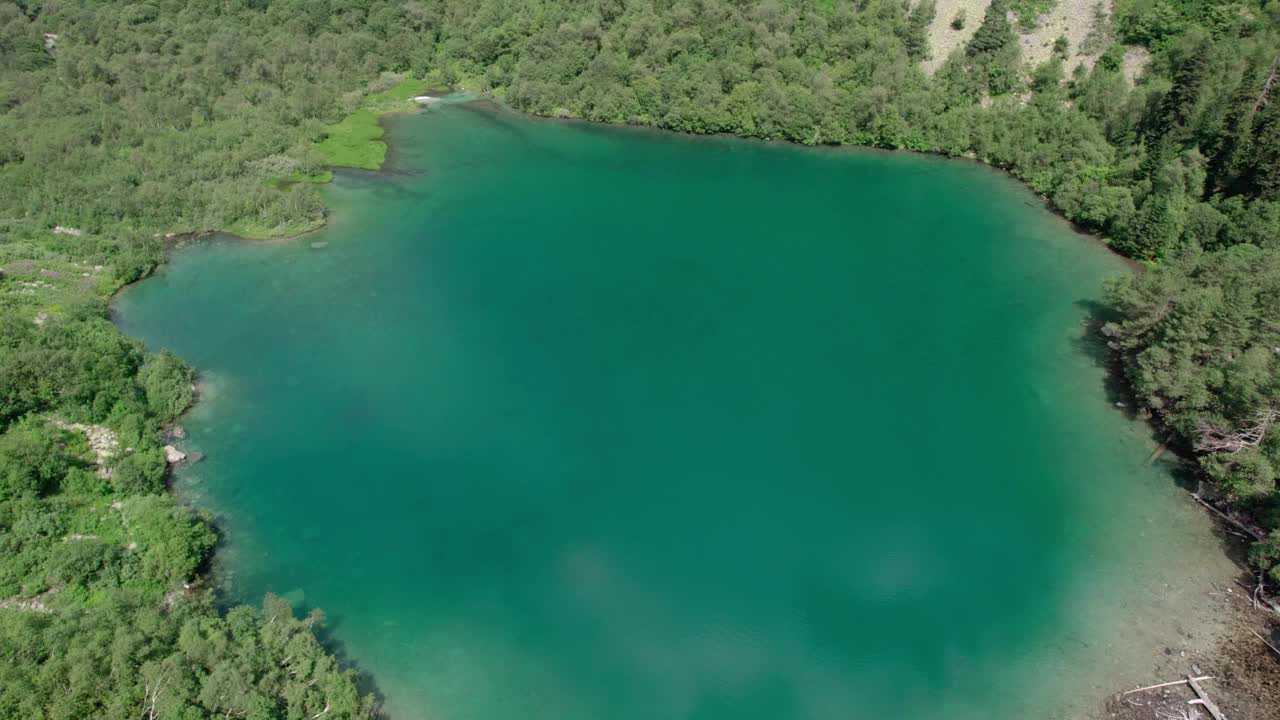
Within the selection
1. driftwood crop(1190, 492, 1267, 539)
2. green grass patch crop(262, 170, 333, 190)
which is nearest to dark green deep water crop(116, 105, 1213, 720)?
driftwood crop(1190, 492, 1267, 539)

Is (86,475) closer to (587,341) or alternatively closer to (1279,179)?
(587,341)

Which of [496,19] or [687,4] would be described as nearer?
[687,4]

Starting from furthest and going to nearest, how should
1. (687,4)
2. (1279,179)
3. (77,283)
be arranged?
(687,4) < (77,283) < (1279,179)

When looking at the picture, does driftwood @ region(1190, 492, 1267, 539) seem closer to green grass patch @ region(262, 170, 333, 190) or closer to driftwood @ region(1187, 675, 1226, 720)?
driftwood @ region(1187, 675, 1226, 720)

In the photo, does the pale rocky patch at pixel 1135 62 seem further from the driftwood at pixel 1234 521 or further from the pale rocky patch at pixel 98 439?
the pale rocky patch at pixel 98 439

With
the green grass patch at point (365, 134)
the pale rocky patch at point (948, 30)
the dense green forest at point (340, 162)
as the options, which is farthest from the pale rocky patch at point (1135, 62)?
the green grass patch at point (365, 134)

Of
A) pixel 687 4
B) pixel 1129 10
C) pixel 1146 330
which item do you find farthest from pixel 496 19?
pixel 1146 330
